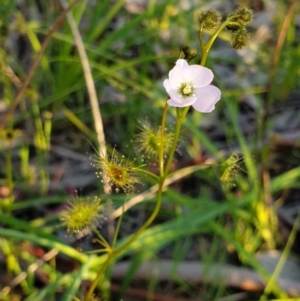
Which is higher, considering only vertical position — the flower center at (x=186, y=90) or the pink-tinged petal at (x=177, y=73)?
the pink-tinged petal at (x=177, y=73)

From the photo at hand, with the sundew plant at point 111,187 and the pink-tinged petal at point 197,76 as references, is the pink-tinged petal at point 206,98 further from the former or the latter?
the sundew plant at point 111,187

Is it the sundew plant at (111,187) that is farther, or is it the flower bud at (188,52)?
the sundew plant at (111,187)

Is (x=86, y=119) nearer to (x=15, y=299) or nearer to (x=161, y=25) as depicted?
(x=161, y=25)

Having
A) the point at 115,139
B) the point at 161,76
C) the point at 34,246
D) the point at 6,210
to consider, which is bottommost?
the point at 34,246

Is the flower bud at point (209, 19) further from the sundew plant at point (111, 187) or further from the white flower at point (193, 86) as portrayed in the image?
the sundew plant at point (111, 187)

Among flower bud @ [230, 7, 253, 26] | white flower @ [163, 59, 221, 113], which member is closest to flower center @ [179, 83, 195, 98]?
white flower @ [163, 59, 221, 113]

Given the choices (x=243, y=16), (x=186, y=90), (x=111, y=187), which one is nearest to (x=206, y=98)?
(x=186, y=90)

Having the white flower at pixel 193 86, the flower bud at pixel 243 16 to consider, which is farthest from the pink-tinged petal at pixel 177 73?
the flower bud at pixel 243 16

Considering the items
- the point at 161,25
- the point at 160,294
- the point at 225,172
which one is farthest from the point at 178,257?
the point at 161,25
